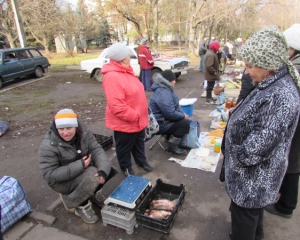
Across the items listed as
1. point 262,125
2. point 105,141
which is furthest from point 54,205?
point 262,125

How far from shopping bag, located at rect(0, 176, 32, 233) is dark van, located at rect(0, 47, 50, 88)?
9.53 meters

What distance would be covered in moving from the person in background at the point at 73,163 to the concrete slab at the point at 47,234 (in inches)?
9.6

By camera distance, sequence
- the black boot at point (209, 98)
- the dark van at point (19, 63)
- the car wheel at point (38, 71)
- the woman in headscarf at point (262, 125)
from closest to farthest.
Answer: the woman in headscarf at point (262, 125) → the black boot at point (209, 98) → the dark van at point (19, 63) → the car wheel at point (38, 71)

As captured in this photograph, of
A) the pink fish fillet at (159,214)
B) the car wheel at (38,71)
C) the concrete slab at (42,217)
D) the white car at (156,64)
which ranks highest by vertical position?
the white car at (156,64)

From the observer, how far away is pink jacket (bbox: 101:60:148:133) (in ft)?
8.93

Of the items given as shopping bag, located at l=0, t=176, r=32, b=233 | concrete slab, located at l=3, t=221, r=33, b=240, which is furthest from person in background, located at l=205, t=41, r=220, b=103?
concrete slab, located at l=3, t=221, r=33, b=240

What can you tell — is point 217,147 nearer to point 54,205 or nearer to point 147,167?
point 147,167

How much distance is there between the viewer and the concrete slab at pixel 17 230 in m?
2.45

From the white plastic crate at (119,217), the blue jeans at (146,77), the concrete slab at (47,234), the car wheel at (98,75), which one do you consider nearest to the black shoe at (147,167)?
the white plastic crate at (119,217)

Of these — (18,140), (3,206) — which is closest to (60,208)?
(3,206)

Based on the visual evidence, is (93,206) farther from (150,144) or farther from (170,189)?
(150,144)

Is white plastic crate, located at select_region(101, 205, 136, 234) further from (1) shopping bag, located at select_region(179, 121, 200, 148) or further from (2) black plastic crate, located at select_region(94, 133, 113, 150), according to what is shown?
(1) shopping bag, located at select_region(179, 121, 200, 148)

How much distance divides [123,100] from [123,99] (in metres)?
0.01

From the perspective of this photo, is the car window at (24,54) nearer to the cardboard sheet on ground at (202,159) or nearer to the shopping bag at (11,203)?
the shopping bag at (11,203)
